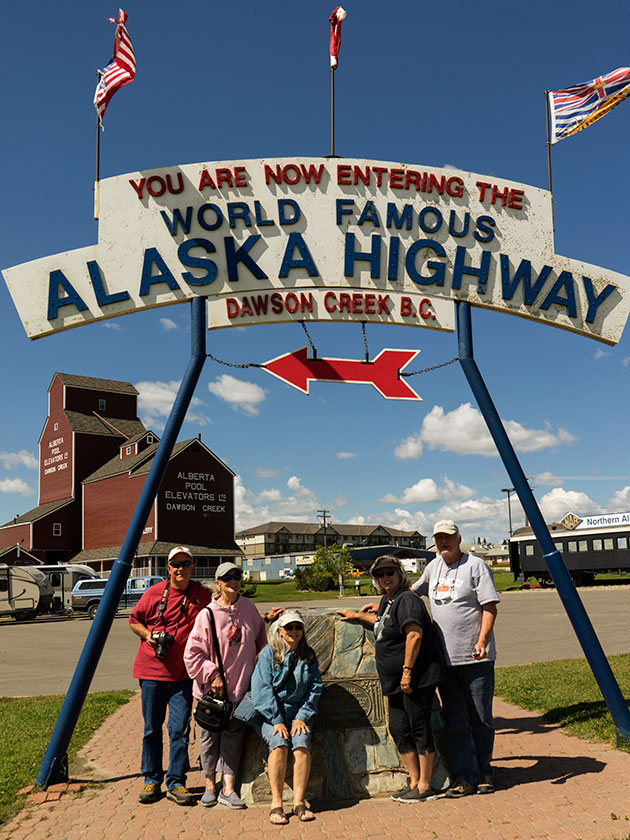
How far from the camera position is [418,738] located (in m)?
4.96

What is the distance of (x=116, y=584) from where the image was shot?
235 inches

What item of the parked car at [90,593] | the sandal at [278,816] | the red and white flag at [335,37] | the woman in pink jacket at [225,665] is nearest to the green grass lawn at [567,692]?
the sandal at [278,816]

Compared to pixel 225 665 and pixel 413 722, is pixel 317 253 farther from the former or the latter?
pixel 413 722

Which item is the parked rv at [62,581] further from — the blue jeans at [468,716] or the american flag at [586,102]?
the american flag at [586,102]

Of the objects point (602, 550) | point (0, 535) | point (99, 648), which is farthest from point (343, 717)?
point (0, 535)

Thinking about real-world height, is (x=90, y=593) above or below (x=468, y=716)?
below

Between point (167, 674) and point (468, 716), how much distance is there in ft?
7.57

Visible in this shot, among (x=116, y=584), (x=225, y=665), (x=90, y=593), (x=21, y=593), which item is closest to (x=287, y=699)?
(x=225, y=665)

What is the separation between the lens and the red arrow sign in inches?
273

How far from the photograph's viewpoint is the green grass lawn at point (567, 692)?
7.03m

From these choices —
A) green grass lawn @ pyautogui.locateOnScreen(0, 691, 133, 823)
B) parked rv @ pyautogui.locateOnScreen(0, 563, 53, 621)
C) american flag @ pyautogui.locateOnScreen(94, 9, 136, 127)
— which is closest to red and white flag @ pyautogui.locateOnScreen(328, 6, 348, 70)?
american flag @ pyautogui.locateOnScreen(94, 9, 136, 127)

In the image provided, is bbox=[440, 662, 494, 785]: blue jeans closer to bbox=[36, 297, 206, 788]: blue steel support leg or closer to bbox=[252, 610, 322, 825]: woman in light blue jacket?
bbox=[252, 610, 322, 825]: woman in light blue jacket

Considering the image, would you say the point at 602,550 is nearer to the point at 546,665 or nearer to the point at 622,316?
the point at 546,665

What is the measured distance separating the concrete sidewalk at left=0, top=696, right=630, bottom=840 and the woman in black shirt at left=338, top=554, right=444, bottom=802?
0.26m
